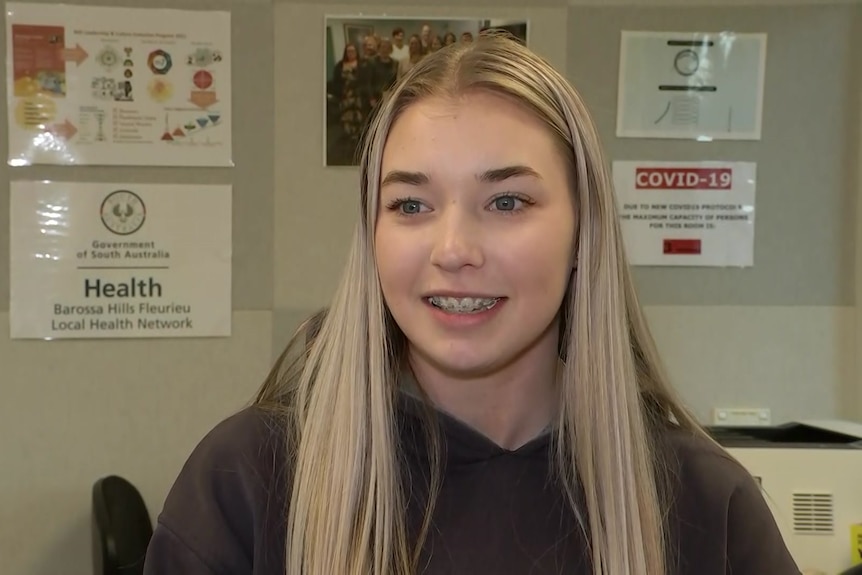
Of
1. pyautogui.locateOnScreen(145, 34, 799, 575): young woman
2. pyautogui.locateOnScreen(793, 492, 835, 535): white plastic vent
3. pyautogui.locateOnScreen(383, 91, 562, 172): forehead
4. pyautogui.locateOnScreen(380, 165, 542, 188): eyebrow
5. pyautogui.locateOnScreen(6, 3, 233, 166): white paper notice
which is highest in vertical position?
pyautogui.locateOnScreen(6, 3, 233, 166): white paper notice

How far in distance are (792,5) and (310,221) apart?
1344 millimetres

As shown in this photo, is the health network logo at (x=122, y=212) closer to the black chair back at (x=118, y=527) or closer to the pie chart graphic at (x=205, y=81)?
the pie chart graphic at (x=205, y=81)

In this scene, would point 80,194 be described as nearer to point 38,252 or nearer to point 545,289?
point 38,252

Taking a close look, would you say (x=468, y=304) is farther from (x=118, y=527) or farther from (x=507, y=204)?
(x=118, y=527)

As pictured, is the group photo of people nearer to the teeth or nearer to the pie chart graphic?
the pie chart graphic

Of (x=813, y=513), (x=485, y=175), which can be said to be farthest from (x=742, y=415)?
(x=485, y=175)

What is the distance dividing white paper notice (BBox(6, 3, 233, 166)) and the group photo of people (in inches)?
10.2

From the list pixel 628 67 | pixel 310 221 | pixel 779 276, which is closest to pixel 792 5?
pixel 628 67

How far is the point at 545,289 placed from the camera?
41.0 inches

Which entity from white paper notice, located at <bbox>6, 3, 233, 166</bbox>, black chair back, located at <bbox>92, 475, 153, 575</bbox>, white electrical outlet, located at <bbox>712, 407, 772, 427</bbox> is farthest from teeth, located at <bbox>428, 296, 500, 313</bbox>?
white electrical outlet, located at <bbox>712, 407, 772, 427</bbox>

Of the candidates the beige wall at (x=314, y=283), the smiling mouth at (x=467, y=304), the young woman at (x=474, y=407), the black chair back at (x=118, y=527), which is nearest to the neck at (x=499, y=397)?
the young woman at (x=474, y=407)

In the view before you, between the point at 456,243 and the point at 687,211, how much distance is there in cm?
132

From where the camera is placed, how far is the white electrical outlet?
214cm

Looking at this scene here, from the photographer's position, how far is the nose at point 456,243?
0.98m
